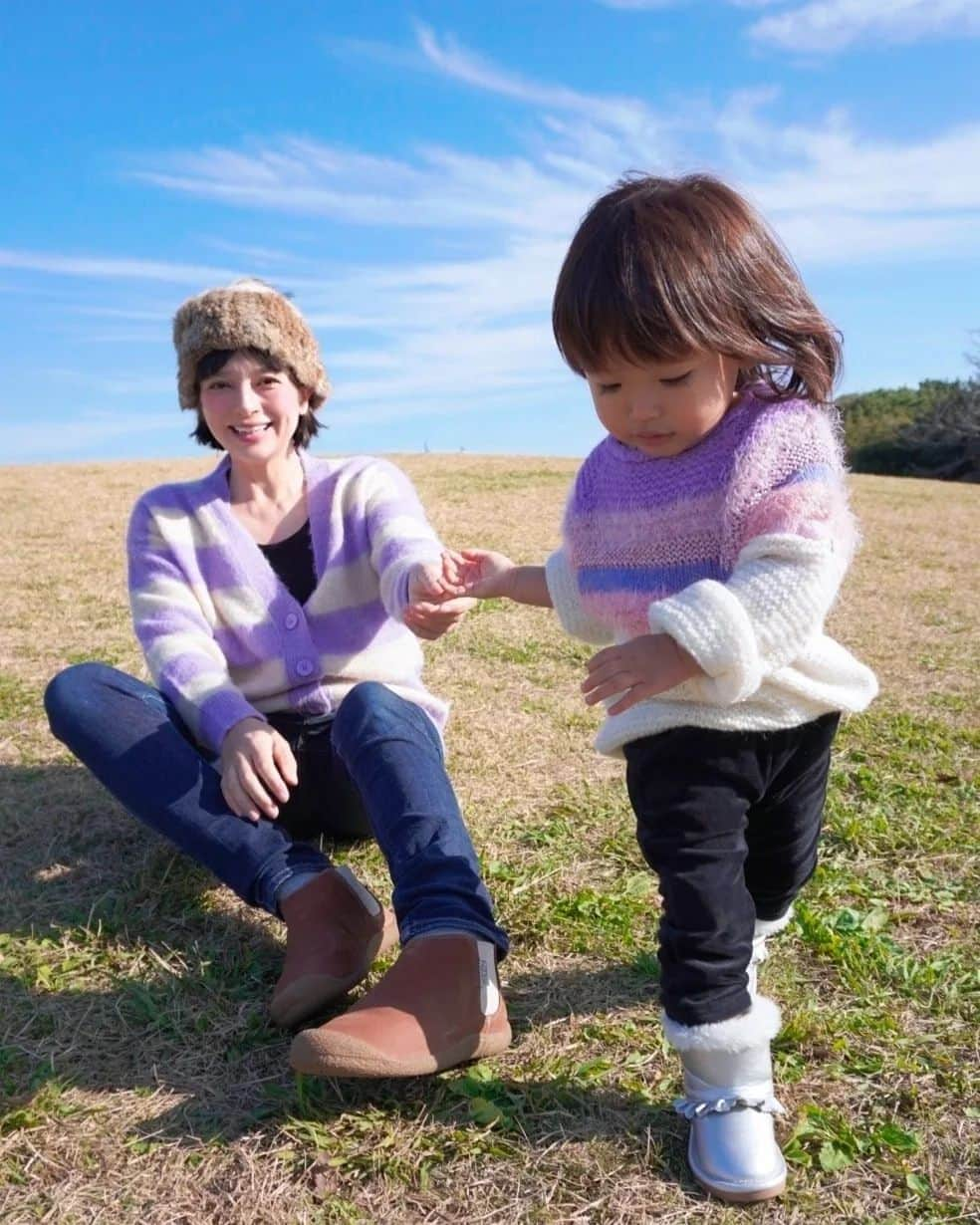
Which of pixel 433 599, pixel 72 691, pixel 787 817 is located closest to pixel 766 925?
pixel 787 817

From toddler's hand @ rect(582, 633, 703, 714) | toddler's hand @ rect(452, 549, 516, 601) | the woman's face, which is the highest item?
the woman's face

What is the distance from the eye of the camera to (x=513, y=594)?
93.6 inches

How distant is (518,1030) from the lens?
2238 millimetres

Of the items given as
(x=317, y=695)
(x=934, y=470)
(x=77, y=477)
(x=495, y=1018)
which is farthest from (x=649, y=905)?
(x=934, y=470)

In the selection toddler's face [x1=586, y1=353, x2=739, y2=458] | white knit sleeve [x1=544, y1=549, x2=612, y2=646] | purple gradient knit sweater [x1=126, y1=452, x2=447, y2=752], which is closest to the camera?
toddler's face [x1=586, y1=353, x2=739, y2=458]

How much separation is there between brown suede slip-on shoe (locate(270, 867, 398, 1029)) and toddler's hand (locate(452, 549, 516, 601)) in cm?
68

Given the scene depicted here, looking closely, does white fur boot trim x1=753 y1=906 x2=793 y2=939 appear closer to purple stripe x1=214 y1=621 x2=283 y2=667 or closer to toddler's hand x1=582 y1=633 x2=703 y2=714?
toddler's hand x1=582 y1=633 x2=703 y2=714

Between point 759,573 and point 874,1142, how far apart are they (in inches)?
38.5

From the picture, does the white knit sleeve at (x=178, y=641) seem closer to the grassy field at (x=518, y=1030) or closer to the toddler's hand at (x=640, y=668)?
the grassy field at (x=518, y=1030)

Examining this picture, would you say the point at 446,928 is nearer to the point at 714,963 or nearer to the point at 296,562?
the point at 714,963

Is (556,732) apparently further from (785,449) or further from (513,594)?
(785,449)

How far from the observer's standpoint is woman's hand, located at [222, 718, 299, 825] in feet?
7.93

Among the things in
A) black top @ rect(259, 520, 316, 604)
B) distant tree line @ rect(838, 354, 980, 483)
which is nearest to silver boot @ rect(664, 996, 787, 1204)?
black top @ rect(259, 520, 316, 604)

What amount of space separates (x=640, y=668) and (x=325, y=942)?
96 centimetres
